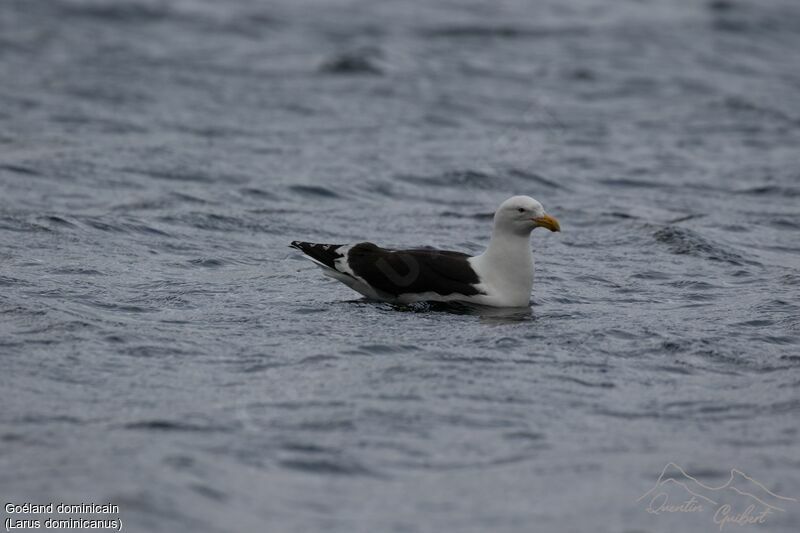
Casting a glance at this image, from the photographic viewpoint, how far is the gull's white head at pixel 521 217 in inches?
436

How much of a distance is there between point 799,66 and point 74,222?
61.6 ft

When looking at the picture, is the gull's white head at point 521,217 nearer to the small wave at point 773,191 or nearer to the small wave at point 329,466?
the small wave at point 329,466

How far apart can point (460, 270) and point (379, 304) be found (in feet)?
2.60

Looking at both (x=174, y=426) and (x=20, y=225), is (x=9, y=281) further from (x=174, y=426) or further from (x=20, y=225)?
(x=174, y=426)

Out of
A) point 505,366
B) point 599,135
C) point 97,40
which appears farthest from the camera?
point 97,40

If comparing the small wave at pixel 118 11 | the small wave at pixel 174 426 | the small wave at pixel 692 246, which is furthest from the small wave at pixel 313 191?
the small wave at pixel 118 11

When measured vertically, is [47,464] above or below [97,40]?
below

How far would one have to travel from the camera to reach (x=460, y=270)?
10898mm

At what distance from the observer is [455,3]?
34.6 metres

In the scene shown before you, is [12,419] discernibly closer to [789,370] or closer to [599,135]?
[789,370]

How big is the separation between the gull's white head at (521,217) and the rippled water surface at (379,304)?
0.73 meters

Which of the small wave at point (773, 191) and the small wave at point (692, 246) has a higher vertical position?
the small wave at point (773, 191)

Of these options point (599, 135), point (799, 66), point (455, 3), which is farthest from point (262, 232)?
point (455, 3)

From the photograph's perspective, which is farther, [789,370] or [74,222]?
[74,222]
